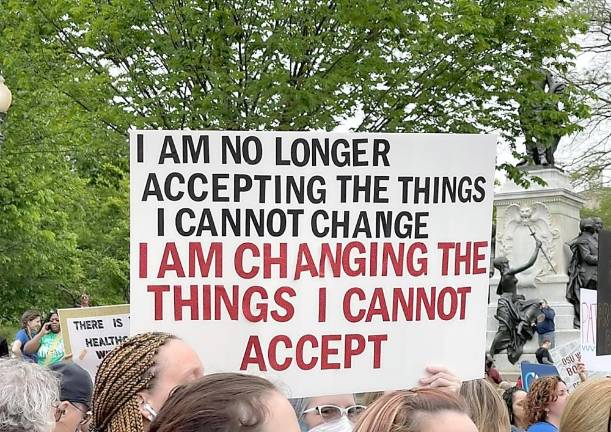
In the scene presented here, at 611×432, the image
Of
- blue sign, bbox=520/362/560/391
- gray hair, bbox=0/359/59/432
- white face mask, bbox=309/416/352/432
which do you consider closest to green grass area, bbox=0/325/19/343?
blue sign, bbox=520/362/560/391

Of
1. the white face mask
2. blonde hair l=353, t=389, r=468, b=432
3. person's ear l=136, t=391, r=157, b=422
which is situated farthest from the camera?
the white face mask

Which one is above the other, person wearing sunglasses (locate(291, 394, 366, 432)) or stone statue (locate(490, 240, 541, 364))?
person wearing sunglasses (locate(291, 394, 366, 432))

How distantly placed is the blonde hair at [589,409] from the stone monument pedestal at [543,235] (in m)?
13.8

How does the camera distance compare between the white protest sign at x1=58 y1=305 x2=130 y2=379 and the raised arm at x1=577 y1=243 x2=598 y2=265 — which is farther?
the raised arm at x1=577 y1=243 x2=598 y2=265

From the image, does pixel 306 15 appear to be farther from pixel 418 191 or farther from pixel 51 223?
pixel 51 223

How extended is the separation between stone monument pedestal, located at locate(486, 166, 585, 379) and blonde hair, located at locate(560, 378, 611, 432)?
45.3 ft

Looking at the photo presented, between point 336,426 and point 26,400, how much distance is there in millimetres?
1212

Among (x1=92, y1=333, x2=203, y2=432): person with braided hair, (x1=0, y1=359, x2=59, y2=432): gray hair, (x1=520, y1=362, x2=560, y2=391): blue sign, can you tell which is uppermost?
(x1=92, y1=333, x2=203, y2=432): person with braided hair

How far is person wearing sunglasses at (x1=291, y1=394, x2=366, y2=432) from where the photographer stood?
3625 mm

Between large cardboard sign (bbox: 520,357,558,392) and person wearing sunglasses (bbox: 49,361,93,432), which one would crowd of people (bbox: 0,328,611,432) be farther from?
large cardboard sign (bbox: 520,357,558,392)

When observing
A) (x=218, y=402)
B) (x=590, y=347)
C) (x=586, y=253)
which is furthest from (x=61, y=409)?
(x=586, y=253)

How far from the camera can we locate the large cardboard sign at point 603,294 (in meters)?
5.98

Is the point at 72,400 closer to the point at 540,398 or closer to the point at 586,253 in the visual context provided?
the point at 540,398

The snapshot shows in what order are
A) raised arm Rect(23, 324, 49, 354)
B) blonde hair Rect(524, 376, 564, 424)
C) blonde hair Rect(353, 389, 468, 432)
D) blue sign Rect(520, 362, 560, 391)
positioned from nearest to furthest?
1. blonde hair Rect(353, 389, 468, 432)
2. blonde hair Rect(524, 376, 564, 424)
3. blue sign Rect(520, 362, 560, 391)
4. raised arm Rect(23, 324, 49, 354)
